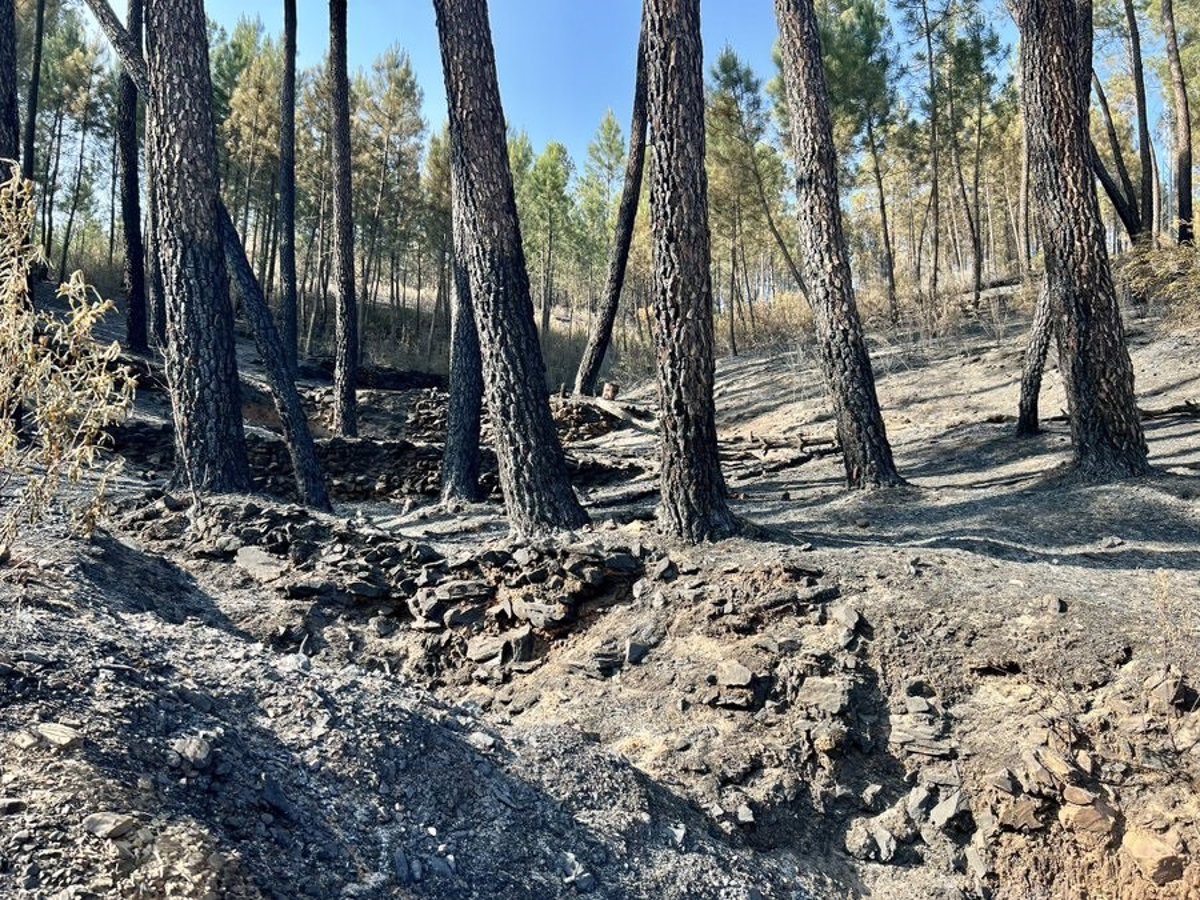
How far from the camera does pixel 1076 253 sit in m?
5.73

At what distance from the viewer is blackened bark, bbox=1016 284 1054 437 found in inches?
297

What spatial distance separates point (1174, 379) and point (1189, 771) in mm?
8787

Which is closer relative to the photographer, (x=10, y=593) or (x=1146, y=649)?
(x=10, y=593)

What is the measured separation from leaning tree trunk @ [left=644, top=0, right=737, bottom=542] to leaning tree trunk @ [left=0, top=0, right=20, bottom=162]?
502 cm

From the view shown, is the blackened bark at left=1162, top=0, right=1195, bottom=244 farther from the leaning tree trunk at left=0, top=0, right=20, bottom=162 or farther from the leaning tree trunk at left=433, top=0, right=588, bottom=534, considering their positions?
the leaning tree trunk at left=0, top=0, right=20, bottom=162

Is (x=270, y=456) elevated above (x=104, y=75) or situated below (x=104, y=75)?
below

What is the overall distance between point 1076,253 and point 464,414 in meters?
4.99

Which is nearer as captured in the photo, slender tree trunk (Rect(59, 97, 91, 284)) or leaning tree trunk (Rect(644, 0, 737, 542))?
leaning tree trunk (Rect(644, 0, 737, 542))

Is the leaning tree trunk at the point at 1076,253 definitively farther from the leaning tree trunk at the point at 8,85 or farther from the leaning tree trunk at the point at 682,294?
the leaning tree trunk at the point at 8,85

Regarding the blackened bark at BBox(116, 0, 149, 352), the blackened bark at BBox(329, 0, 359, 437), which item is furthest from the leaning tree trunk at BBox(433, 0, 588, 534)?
the blackened bark at BBox(116, 0, 149, 352)

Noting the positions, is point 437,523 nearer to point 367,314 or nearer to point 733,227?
point 733,227

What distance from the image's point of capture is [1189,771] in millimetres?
2664

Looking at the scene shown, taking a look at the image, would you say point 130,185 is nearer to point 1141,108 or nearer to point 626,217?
point 626,217

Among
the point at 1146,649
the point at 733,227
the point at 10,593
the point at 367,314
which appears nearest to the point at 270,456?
the point at 10,593
